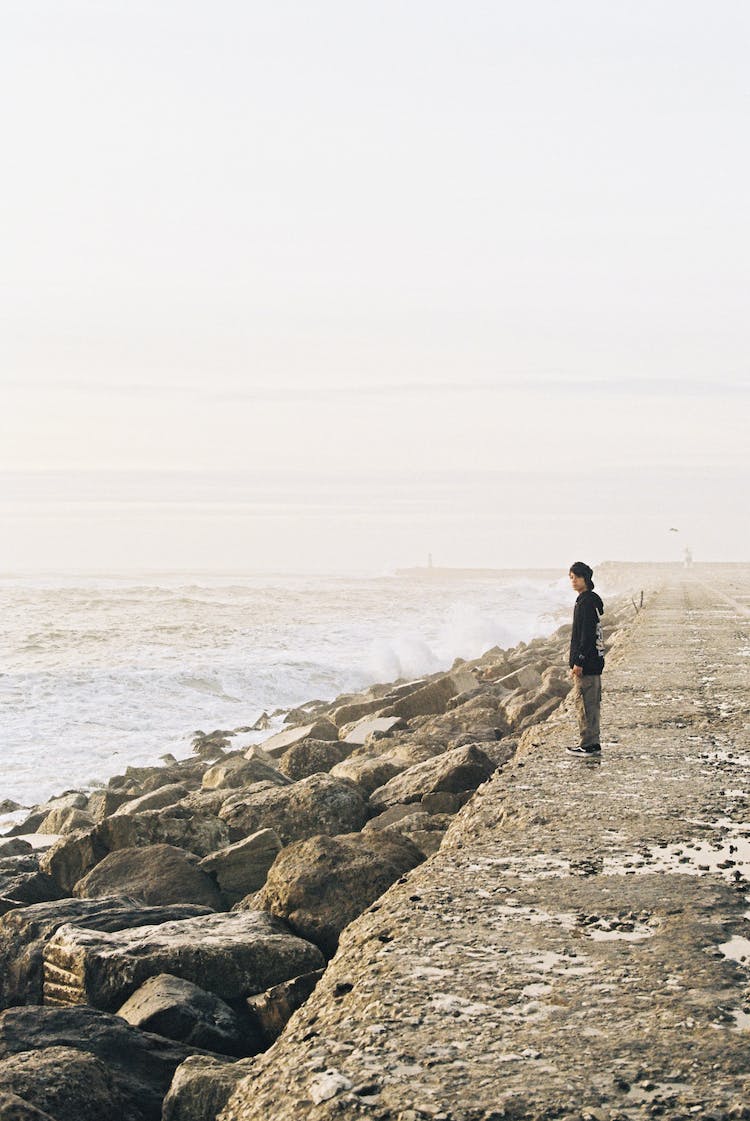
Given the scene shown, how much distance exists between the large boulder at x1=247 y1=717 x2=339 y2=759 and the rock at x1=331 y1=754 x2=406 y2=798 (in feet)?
9.67

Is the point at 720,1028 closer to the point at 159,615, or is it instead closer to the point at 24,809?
the point at 24,809

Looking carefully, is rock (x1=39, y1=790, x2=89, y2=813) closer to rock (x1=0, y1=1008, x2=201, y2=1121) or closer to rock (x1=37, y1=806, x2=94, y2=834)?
rock (x1=37, y1=806, x2=94, y2=834)

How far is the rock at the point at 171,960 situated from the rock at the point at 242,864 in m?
1.76

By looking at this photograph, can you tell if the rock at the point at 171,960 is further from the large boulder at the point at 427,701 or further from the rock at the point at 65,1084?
the large boulder at the point at 427,701

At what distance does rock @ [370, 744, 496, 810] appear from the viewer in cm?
907

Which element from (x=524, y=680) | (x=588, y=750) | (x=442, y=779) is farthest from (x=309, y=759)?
Answer: (x=524, y=680)

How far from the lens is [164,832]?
8.62 meters

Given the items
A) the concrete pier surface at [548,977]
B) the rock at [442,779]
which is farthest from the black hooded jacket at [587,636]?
the concrete pier surface at [548,977]

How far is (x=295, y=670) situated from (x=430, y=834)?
2171 cm

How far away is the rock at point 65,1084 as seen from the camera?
13.0ft

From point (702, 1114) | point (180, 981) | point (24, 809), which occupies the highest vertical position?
point (702, 1114)

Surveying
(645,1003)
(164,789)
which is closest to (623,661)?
(164,789)

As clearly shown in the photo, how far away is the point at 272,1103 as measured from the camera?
344 cm

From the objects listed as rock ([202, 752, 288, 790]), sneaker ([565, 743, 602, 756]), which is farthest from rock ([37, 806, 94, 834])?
sneaker ([565, 743, 602, 756])
